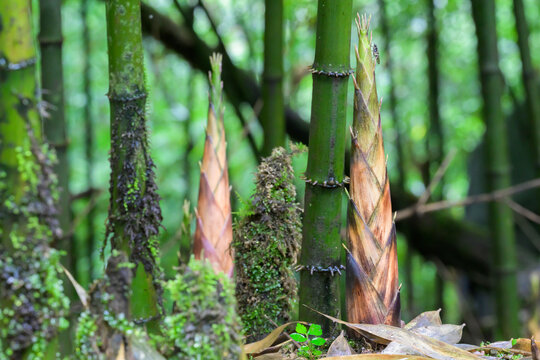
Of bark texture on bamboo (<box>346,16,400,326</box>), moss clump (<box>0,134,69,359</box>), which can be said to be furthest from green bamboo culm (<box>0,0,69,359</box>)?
bark texture on bamboo (<box>346,16,400,326</box>)

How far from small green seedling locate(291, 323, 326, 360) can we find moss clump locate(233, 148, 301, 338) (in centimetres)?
8

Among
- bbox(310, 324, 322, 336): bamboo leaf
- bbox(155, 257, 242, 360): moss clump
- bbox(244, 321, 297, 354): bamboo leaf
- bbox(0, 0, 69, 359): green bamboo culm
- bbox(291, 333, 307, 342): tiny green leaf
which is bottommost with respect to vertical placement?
bbox(244, 321, 297, 354): bamboo leaf

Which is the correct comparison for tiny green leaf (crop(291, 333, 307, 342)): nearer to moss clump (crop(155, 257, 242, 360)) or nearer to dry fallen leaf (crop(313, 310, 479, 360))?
dry fallen leaf (crop(313, 310, 479, 360))

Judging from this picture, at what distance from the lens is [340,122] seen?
1.09 m

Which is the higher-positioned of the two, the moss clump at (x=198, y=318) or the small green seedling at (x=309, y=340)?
the moss clump at (x=198, y=318)

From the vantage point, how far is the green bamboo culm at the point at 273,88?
185 centimetres

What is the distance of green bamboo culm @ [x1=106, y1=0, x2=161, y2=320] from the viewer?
0.87 metres

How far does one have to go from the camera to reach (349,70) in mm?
1082

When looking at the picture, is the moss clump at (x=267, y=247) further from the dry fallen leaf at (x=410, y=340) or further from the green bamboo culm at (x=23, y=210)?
the green bamboo culm at (x=23, y=210)

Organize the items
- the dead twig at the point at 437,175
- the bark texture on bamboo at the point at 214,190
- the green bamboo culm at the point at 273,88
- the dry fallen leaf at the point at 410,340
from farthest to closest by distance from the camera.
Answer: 1. the dead twig at the point at 437,175
2. the green bamboo culm at the point at 273,88
3. the dry fallen leaf at the point at 410,340
4. the bark texture on bamboo at the point at 214,190

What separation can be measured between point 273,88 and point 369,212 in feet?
3.39

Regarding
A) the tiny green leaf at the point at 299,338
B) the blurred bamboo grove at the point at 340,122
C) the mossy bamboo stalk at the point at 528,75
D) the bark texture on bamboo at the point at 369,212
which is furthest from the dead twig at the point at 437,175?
the tiny green leaf at the point at 299,338

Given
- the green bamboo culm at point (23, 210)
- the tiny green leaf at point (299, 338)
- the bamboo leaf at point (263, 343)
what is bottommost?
the bamboo leaf at point (263, 343)

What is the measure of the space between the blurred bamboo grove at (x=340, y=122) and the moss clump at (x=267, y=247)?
0.13ft
